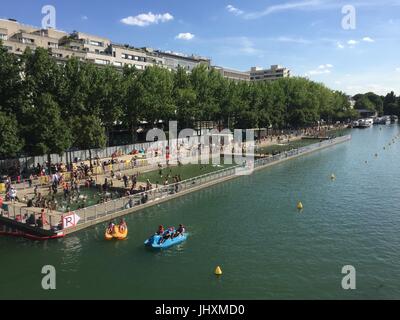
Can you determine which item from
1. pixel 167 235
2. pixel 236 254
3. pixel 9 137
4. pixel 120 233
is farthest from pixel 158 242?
pixel 9 137

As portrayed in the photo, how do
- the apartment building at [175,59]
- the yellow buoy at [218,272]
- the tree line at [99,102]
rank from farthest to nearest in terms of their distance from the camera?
1. the apartment building at [175,59]
2. the tree line at [99,102]
3. the yellow buoy at [218,272]

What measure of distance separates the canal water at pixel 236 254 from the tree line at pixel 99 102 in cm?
2067

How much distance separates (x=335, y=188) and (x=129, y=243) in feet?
110

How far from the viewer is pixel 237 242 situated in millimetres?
34969

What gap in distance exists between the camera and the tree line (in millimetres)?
53812

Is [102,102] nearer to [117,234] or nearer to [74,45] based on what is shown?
[117,234]

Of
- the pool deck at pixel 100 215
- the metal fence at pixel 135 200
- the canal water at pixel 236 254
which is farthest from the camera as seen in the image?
the metal fence at pixel 135 200

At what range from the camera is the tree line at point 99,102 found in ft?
177

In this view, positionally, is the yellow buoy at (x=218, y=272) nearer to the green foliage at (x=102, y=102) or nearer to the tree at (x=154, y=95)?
the green foliage at (x=102, y=102)

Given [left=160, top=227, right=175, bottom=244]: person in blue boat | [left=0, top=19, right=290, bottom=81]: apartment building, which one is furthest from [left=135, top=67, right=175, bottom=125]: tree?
[left=160, top=227, right=175, bottom=244]: person in blue boat

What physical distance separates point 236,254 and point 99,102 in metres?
48.9

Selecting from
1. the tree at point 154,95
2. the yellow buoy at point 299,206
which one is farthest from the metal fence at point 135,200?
the tree at point 154,95
